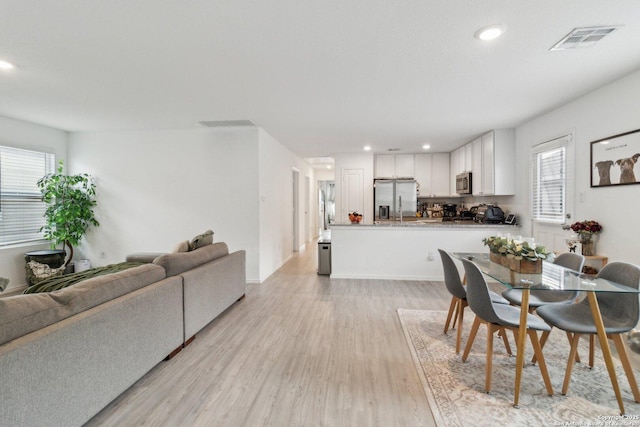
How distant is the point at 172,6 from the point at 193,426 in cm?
255

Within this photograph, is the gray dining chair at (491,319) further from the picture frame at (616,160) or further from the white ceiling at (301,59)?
the picture frame at (616,160)

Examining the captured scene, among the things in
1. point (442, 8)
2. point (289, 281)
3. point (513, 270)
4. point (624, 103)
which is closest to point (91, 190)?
point (289, 281)

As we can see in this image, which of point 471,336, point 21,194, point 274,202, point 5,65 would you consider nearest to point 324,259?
point 274,202

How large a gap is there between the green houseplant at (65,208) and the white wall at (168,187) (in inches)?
9.0

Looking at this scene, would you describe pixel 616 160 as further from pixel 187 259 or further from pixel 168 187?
pixel 168 187

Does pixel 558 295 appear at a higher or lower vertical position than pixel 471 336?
higher

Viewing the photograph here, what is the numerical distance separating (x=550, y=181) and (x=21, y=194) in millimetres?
7706

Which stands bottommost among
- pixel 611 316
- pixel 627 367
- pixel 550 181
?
pixel 627 367

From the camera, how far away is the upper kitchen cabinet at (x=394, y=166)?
7.30 meters

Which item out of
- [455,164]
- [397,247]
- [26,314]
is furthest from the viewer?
[455,164]

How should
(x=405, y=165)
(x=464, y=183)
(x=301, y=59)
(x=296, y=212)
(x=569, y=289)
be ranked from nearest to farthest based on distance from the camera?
(x=569, y=289) < (x=301, y=59) < (x=464, y=183) < (x=405, y=165) < (x=296, y=212)

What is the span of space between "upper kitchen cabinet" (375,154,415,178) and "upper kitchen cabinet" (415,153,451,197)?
6.5 inches

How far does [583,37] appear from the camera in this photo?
2.23 meters

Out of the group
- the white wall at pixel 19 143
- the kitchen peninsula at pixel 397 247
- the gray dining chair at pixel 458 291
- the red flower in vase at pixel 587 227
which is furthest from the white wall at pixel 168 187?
the red flower in vase at pixel 587 227
